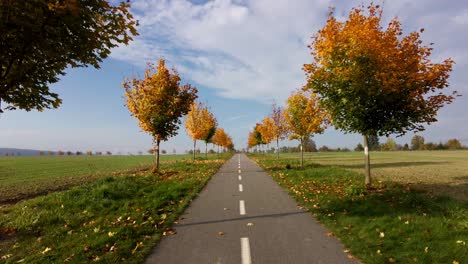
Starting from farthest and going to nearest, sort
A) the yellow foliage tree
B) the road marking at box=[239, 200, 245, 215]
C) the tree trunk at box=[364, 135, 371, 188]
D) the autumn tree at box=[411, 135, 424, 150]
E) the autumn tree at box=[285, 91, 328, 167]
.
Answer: the autumn tree at box=[411, 135, 424, 150] → the yellow foliage tree → the autumn tree at box=[285, 91, 328, 167] → the tree trunk at box=[364, 135, 371, 188] → the road marking at box=[239, 200, 245, 215]

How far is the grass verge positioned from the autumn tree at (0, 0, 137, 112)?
624 centimetres

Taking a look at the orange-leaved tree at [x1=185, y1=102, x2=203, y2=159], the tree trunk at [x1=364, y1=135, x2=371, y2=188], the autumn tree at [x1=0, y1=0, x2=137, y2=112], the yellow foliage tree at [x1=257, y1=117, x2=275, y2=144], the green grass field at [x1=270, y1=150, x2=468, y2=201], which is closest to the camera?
the autumn tree at [x1=0, y1=0, x2=137, y2=112]

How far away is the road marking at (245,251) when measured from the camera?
17.9 ft

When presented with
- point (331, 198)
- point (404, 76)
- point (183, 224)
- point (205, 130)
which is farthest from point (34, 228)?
point (205, 130)

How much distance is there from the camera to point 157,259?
556 centimetres

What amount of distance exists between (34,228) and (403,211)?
10026 mm

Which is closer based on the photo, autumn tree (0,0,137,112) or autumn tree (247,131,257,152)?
autumn tree (0,0,137,112)

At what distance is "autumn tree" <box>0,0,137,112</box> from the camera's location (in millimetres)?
4961

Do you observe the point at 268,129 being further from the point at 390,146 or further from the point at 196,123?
the point at 390,146

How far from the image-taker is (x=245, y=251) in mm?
5902

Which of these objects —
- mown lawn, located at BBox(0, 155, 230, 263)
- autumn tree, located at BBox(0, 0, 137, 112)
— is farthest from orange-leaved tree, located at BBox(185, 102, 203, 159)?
autumn tree, located at BBox(0, 0, 137, 112)

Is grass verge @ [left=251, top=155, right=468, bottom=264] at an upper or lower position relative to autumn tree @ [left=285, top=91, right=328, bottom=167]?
lower

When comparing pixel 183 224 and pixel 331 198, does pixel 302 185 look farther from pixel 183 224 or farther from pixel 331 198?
pixel 183 224

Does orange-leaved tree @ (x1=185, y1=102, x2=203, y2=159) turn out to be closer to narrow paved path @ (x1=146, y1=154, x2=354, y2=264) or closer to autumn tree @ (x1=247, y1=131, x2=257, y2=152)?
narrow paved path @ (x1=146, y1=154, x2=354, y2=264)
